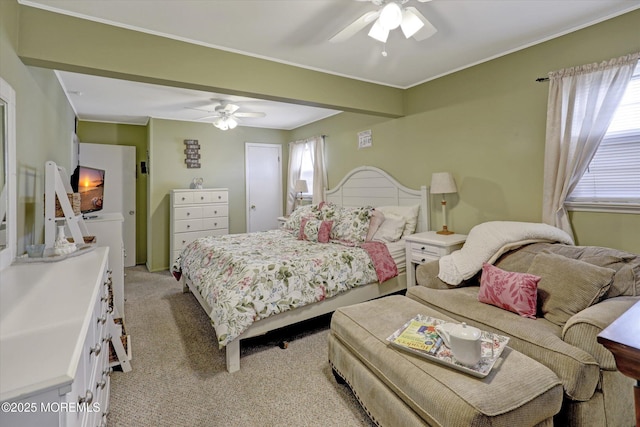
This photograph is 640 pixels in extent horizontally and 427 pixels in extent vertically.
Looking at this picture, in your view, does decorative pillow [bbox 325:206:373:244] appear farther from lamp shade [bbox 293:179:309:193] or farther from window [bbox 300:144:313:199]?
window [bbox 300:144:313:199]

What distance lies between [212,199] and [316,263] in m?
2.95

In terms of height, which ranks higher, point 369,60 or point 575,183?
point 369,60

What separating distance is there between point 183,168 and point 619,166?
17.6ft

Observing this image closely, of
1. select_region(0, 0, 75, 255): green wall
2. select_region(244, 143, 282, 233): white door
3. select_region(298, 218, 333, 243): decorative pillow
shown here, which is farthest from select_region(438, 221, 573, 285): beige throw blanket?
select_region(244, 143, 282, 233): white door

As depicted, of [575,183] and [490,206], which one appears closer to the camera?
[575,183]

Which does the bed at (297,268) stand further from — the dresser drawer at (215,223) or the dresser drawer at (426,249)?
the dresser drawer at (215,223)

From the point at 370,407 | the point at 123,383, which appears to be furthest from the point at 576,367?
the point at 123,383

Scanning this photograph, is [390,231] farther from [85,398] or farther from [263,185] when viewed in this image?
[263,185]

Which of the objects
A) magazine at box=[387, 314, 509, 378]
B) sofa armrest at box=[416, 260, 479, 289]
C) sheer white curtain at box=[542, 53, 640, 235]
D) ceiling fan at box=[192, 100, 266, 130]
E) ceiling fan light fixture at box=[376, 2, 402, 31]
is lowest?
magazine at box=[387, 314, 509, 378]

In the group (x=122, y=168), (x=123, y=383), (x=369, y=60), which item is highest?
(x=369, y=60)

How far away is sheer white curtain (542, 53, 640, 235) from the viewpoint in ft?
7.11

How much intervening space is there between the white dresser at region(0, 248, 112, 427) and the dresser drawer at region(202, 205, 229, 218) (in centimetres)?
345

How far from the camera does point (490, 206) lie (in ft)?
9.76

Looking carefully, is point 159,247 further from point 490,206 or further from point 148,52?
A: point 490,206
